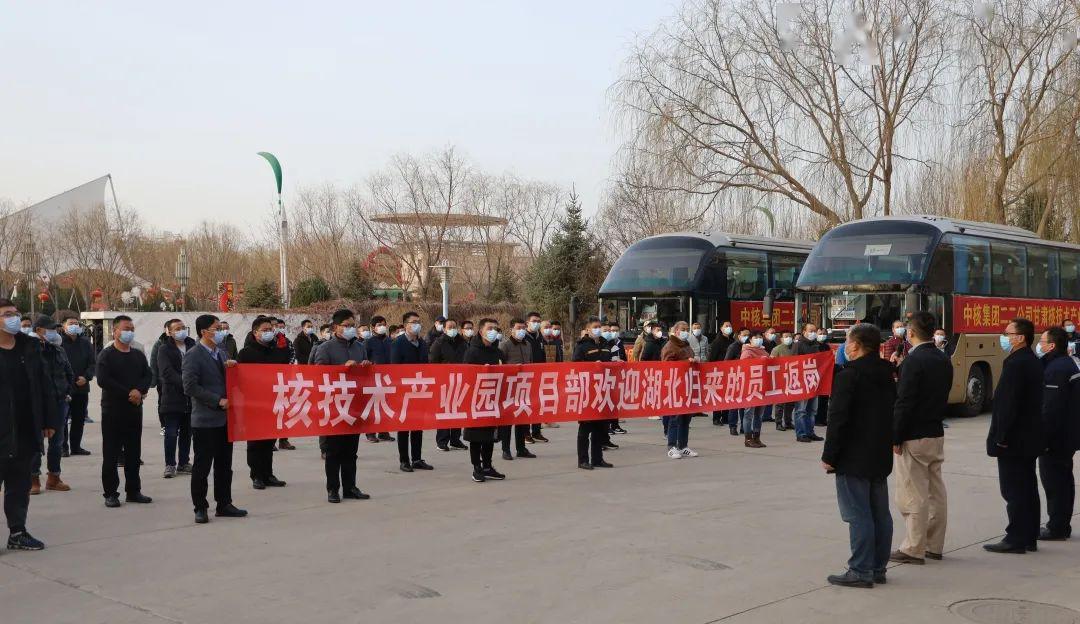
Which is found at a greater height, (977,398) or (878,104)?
(878,104)

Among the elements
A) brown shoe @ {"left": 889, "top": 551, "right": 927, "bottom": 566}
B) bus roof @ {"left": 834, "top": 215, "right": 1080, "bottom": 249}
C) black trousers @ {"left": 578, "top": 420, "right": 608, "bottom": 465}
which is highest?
bus roof @ {"left": 834, "top": 215, "right": 1080, "bottom": 249}

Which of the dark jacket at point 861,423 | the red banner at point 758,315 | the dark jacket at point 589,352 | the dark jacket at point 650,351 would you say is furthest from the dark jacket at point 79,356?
the red banner at point 758,315

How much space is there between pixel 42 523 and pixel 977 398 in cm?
1684

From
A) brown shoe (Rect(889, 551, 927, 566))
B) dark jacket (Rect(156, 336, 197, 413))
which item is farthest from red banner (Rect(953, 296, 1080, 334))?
dark jacket (Rect(156, 336, 197, 413))

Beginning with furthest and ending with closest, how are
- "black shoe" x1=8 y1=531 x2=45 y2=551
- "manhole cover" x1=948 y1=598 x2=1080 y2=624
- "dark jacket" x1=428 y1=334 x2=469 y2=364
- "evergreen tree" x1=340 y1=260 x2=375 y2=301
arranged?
"evergreen tree" x1=340 y1=260 x2=375 y2=301, "dark jacket" x1=428 y1=334 x2=469 y2=364, "black shoe" x1=8 y1=531 x2=45 y2=551, "manhole cover" x1=948 y1=598 x2=1080 y2=624

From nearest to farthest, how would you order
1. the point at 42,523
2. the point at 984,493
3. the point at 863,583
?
the point at 863,583, the point at 42,523, the point at 984,493

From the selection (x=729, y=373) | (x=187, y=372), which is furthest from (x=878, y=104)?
(x=187, y=372)

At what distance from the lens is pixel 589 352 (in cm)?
1422

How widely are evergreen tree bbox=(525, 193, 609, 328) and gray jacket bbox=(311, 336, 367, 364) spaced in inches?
1142

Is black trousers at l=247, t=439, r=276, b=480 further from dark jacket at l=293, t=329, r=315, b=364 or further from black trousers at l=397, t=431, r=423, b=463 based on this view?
dark jacket at l=293, t=329, r=315, b=364

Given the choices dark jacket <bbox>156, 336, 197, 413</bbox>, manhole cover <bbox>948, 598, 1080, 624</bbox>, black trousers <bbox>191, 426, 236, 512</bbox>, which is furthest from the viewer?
dark jacket <bbox>156, 336, 197, 413</bbox>

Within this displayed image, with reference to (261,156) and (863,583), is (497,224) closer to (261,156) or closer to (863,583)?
(261,156)

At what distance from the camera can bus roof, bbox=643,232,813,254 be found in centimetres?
2312

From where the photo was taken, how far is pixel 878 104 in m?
29.5
